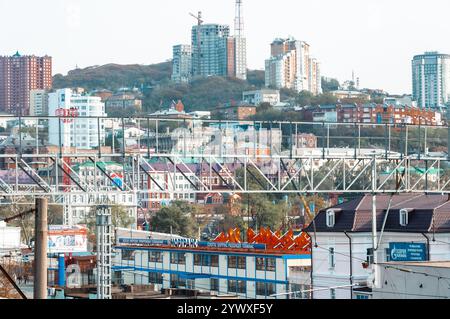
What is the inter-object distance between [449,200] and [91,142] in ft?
330

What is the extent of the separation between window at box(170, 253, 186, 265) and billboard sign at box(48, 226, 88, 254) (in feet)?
25.8

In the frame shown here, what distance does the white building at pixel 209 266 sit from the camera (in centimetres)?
3362

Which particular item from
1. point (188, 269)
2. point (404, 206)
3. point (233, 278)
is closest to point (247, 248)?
point (233, 278)

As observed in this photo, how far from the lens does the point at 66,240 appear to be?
46.9 m

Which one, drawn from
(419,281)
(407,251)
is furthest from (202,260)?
(419,281)

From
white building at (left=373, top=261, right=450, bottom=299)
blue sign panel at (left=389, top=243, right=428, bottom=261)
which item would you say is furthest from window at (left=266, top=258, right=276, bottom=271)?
white building at (left=373, top=261, right=450, bottom=299)

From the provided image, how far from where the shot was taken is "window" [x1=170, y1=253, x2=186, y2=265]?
38469 mm

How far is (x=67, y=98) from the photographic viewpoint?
157 m

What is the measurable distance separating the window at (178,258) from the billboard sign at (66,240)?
7.88 meters

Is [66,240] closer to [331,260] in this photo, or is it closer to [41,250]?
[331,260]

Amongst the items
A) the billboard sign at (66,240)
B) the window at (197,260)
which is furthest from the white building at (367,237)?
the billboard sign at (66,240)

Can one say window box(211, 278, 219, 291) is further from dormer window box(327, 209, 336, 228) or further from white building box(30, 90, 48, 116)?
white building box(30, 90, 48, 116)

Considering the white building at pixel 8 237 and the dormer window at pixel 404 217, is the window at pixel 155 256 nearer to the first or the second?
the white building at pixel 8 237
